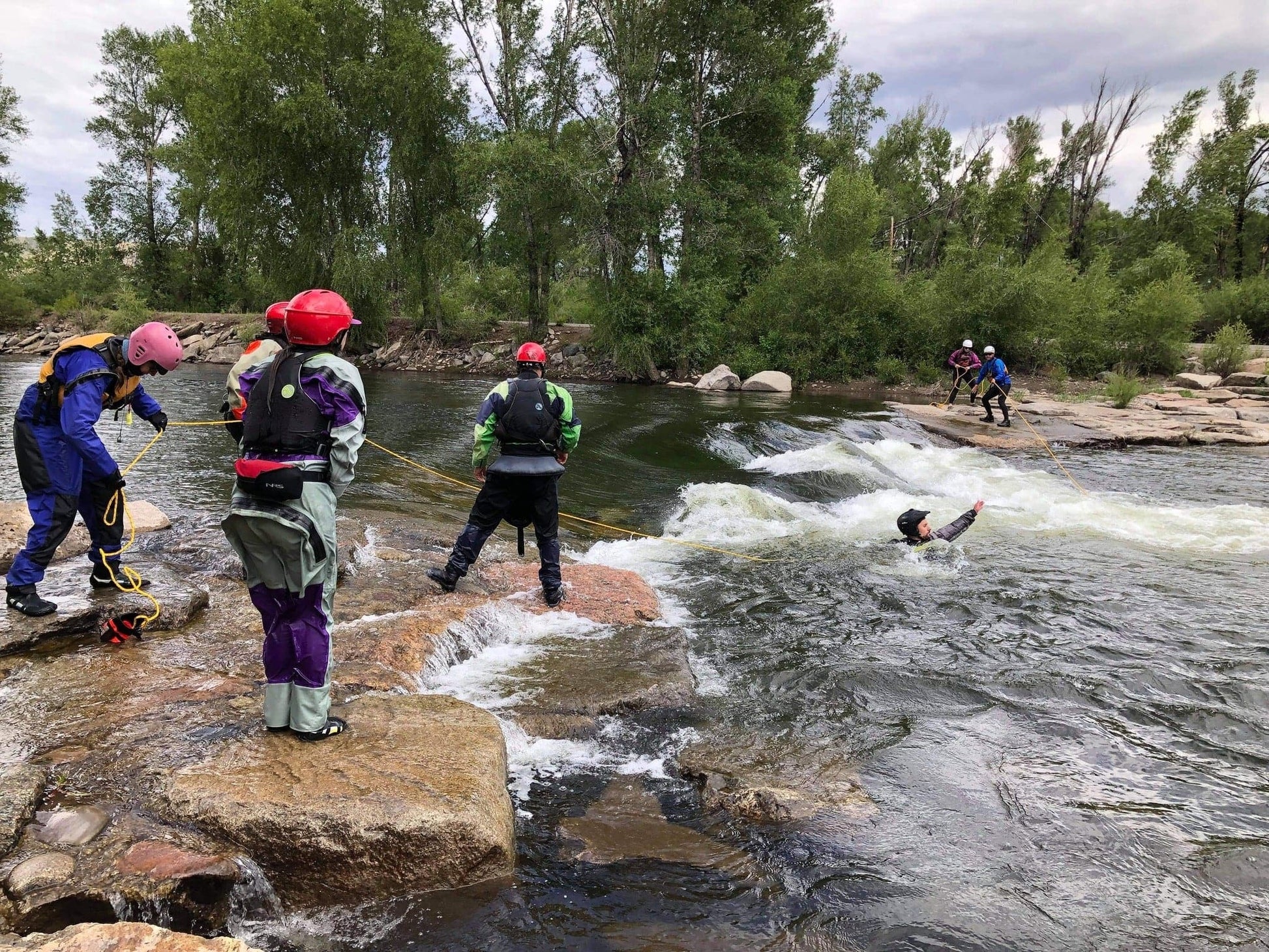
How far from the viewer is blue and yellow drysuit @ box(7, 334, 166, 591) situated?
4.88 metres

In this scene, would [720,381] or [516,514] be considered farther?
A: [720,381]

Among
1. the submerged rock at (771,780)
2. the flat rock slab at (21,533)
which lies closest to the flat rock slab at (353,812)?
the submerged rock at (771,780)

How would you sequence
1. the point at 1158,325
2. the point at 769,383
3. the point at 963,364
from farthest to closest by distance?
the point at 1158,325 → the point at 769,383 → the point at 963,364

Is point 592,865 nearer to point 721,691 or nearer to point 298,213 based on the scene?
point 721,691

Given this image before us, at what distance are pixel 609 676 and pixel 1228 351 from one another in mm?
34692

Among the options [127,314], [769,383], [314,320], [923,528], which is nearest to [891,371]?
[769,383]

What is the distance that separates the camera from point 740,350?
30.6 metres

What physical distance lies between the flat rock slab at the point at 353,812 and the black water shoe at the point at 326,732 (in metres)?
0.04

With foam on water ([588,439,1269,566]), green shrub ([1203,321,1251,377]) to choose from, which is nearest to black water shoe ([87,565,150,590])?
foam on water ([588,439,1269,566])

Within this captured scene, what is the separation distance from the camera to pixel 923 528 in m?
9.09

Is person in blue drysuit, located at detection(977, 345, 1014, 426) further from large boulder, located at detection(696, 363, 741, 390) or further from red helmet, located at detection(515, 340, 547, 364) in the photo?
red helmet, located at detection(515, 340, 547, 364)

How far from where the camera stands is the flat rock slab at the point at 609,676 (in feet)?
16.4

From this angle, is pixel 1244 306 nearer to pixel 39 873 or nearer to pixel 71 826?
pixel 71 826

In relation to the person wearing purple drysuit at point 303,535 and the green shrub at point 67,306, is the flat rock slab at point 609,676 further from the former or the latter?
the green shrub at point 67,306
